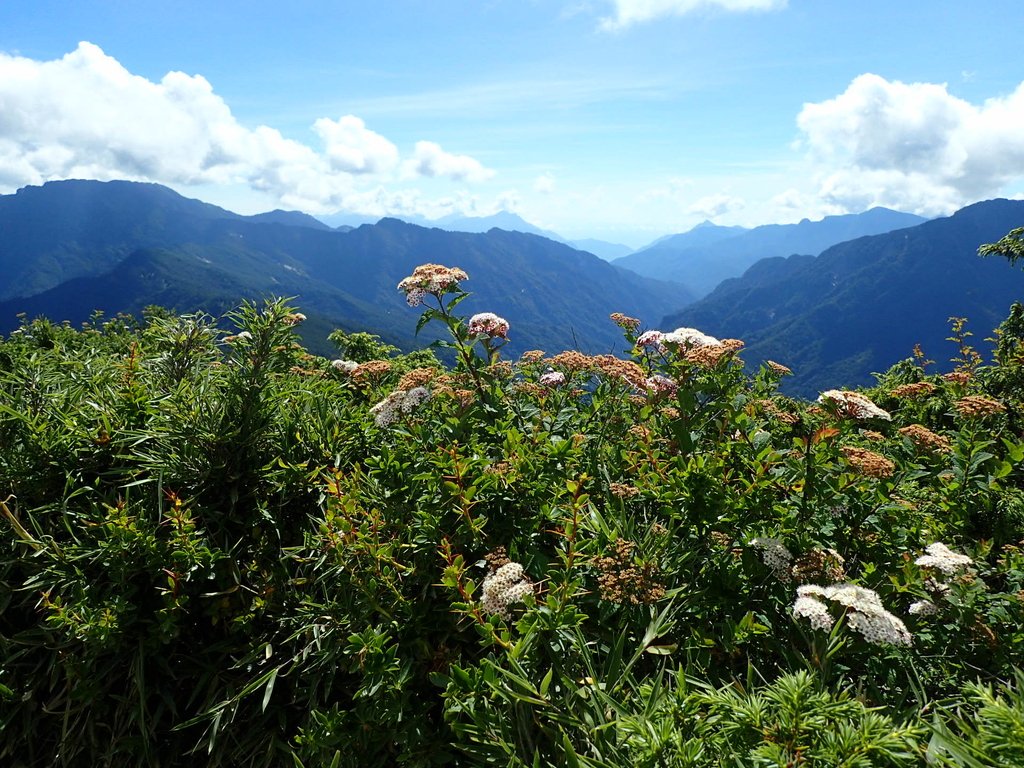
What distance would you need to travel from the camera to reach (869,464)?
255 centimetres

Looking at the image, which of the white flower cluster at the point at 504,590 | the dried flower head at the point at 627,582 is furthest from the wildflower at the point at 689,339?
the white flower cluster at the point at 504,590

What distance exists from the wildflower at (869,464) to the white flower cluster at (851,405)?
0.82 feet

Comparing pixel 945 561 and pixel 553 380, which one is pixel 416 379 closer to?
pixel 553 380

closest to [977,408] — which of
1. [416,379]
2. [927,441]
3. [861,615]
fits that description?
[927,441]

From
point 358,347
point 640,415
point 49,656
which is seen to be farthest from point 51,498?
point 358,347

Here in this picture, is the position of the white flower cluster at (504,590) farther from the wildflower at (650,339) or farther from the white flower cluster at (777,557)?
the wildflower at (650,339)

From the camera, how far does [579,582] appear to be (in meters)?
2.26

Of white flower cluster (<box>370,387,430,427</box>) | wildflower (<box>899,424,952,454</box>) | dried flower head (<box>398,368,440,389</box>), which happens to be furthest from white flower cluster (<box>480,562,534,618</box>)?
wildflower (<box>899,424,952,454</box>)

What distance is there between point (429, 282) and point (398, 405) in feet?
3.22

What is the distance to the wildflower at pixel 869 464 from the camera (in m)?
2.51

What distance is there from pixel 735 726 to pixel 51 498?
347cm

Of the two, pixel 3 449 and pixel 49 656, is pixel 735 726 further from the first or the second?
pixel 3 449

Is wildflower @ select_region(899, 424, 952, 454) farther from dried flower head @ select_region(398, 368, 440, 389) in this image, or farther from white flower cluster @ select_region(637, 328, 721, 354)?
dried flower head @ select_region(398, 368, 440, 389)

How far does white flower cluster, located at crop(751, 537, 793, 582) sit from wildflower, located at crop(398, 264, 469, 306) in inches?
96.9
